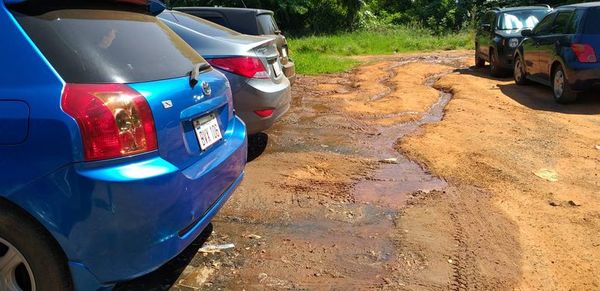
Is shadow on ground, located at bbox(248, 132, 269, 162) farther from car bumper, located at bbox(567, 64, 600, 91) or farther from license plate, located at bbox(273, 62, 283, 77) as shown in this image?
car bumper, located at bbox(567, 64, 600, 91)

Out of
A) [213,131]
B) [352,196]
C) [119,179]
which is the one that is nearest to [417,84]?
[352,196]

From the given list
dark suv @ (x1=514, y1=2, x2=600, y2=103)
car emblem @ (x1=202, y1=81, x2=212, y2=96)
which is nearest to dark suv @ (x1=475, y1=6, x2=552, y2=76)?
dark suv @ (x1=514, y1=2, x2=600, y2=103)

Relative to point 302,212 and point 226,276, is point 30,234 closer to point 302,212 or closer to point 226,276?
point 226,276

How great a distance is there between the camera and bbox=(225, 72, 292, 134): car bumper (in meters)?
5.38

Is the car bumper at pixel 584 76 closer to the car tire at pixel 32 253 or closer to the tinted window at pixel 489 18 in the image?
the tinted window at pixel 489 18

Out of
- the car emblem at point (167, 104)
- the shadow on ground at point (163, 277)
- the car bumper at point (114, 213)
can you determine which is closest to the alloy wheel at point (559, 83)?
the shadow on ground at point (163, 277)

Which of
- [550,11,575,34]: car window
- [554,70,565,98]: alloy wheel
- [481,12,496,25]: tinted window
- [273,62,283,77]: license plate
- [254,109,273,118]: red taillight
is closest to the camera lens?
[254,109,273,118]: red taillight

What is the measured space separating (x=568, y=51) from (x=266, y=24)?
15.4ft

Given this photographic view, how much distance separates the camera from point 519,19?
13.3 meters

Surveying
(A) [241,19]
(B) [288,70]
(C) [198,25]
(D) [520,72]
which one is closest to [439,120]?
(B) [288,70]

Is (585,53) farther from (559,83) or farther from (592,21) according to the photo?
(559,83)

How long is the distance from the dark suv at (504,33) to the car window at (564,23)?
9.12 ft

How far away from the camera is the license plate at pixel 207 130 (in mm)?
3094

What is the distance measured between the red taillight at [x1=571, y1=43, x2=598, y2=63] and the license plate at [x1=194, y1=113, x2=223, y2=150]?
6.87 m
